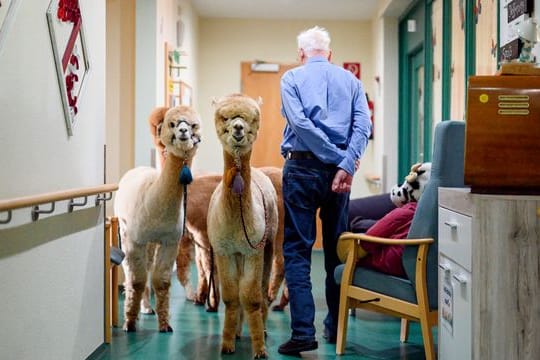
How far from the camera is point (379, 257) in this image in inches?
134

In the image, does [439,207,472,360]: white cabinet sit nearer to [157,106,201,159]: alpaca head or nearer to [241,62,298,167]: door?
[157,106,201,159]: alpaca head

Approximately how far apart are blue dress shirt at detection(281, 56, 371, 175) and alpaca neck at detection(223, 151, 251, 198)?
350 mm

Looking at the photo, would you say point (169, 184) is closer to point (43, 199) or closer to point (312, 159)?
point (312, 159)

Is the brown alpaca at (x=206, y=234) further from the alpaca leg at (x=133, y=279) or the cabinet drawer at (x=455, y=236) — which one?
the cabinet drawer at (x=455, y=236)

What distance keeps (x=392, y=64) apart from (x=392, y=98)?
36 cm

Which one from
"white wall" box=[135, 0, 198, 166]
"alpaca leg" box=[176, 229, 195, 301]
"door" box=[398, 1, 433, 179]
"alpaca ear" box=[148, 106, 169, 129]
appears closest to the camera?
"alpaca ear" box=[148, 106, 169, 129]

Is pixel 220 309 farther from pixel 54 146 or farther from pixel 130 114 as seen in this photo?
pixel 54 146

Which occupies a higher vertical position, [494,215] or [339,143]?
[339,143]

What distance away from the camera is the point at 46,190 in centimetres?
263

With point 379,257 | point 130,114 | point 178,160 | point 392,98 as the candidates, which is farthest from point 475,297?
point 392,98

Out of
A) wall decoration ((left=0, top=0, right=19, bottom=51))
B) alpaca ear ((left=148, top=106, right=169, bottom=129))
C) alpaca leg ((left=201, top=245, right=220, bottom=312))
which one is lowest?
alpaca leg ((left=201, top=245, right=220, bottom=312))

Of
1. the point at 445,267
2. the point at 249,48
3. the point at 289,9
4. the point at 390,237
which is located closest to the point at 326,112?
→ the point at 390,237

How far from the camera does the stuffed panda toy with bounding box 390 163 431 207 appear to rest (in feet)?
11.9

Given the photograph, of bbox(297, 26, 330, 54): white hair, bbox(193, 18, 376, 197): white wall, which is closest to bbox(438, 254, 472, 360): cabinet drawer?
bbox(297, 26, 330, 54): white hair
